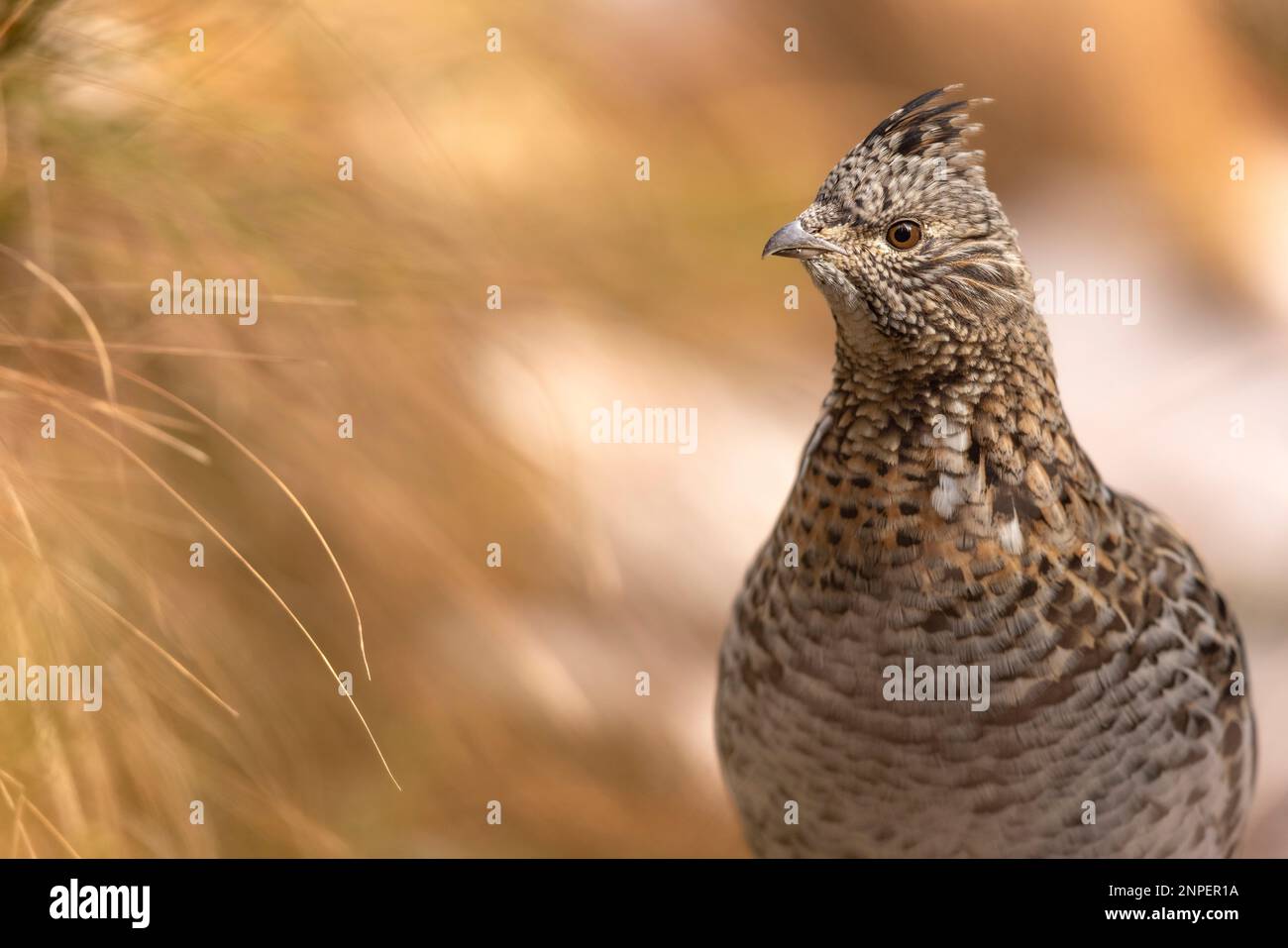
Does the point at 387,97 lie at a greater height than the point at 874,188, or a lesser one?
greater

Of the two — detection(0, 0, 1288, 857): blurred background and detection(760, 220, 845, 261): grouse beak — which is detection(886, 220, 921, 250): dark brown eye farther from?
detection(0, 0, 1288, 857): blurred background

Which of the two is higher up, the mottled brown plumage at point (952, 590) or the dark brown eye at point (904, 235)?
the dark brown eye at point (904, 235)

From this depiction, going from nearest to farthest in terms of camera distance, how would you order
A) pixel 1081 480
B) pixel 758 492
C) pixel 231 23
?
1. pixel 1081 480
2. pixel 231 23
3. pixel 758 492

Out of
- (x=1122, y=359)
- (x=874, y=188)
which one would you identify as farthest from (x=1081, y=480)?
(x=1122, y=359)

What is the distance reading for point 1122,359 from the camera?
248 centimetres

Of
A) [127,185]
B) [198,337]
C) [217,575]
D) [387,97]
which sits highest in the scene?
[387,97]

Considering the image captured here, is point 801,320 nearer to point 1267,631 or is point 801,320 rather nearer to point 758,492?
point 758,492

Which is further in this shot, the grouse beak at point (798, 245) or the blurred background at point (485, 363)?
the blurred background at point (485, 363)

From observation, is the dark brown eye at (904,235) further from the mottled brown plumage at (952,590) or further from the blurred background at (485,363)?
the blurred background at (485,363)

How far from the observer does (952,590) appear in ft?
3.99

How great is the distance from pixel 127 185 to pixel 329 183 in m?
0.25

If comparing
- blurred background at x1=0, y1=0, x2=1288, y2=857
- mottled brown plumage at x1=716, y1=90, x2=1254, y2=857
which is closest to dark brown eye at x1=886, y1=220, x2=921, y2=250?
mottled brown plumage at x1=716, y1=90, x2=1254, y2=857

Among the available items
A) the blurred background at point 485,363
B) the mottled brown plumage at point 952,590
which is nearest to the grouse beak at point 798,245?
the mottled brown plumage at point 952,590

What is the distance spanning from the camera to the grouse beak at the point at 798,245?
43.4 inches
